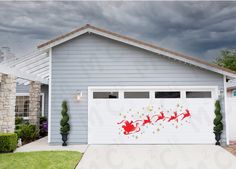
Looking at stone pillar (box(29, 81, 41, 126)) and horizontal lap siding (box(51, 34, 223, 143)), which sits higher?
horizontal lap siding (box(51, 34, 223, 143))

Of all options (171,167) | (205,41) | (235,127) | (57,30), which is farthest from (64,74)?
(205,41)

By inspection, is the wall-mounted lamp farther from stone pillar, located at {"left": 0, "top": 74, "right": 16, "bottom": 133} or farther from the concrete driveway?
stone pillar, located at {"left": 0, "top": 74, "right": 16, "bottom": 133}

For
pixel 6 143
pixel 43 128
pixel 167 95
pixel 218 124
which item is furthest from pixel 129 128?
pixel 43 128

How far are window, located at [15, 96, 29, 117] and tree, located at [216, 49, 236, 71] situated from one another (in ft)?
105

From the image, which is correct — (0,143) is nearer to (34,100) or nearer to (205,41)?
(34,100)

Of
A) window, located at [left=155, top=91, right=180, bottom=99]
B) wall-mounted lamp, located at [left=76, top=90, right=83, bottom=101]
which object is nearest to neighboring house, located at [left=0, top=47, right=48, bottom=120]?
wall-mounted lamp, located at [left=76, top=90, right=83, bottom=101]

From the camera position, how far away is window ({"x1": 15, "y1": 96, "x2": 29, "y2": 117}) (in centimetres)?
1483

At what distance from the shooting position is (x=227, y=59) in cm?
4041

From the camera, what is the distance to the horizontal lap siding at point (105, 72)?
33.4ft

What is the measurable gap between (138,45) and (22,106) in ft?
28.4

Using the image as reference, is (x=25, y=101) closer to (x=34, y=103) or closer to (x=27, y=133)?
(x=34, y=103)

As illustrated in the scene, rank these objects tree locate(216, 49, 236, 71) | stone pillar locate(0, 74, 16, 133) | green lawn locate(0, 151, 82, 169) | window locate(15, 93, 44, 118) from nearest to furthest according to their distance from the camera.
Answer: green lawn locate(0, 151, 82, 169) → stone pillar locate(0, 74, 16, 133) → window locate(15, 93, 44, 118) → tree locate(216, 49, 236, 71)

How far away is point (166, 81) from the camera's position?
404 inches

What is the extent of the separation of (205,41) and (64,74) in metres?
29.3
